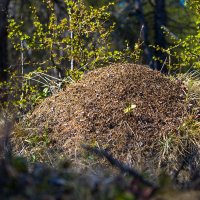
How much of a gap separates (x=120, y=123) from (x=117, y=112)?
0.18 metres

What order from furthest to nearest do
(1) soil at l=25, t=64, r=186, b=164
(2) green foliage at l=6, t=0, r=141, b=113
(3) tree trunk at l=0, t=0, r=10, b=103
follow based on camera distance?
1. (3) tree trunk at l=0, t=0, r=10, b=103
2. (2) green foliage at l=6, t=0, r=141, b=113
3. (1) soil at l=25, t=64, r=186, b=164

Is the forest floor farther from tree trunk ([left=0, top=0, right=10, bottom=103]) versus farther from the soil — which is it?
tree trunk ([left=0, top=0, right=10, bottom=103])

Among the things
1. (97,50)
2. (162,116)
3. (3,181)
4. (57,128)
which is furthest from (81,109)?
(3,181)

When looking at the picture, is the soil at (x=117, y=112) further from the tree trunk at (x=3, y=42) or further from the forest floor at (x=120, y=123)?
the tree trunk at (x=3, y=42)

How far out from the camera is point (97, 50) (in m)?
11.6

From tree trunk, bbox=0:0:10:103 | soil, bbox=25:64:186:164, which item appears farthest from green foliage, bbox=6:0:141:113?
tree trunk, bbox=0:0:10:103

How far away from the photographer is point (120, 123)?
919 centimetres

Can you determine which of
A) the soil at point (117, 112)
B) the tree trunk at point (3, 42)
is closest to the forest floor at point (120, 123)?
the soil at point (117, 112)

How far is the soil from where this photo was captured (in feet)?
29.5

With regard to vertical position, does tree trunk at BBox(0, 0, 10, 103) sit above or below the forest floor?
below

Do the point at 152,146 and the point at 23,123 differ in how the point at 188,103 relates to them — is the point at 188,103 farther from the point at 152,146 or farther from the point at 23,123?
the point at 23,123

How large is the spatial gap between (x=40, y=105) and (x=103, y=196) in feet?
23.9

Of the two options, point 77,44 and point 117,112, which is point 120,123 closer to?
point 117,112

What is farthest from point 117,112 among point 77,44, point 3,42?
point 3,42
